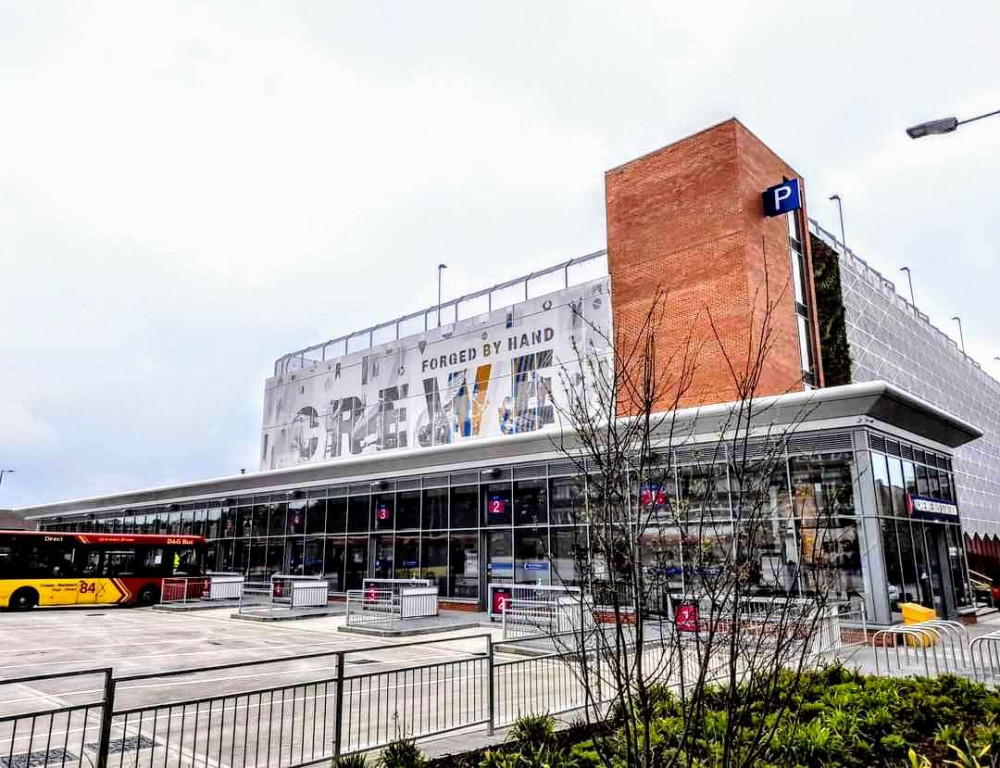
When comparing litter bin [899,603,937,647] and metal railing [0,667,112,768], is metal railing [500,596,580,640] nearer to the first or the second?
litter bin [899,603,937,647]

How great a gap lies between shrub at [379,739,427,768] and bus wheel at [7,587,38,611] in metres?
26.6

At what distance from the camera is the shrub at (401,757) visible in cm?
630

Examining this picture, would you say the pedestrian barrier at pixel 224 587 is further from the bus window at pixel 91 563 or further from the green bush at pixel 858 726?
the green bush at pixel 858 726

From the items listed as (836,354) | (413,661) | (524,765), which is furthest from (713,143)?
(524,765)

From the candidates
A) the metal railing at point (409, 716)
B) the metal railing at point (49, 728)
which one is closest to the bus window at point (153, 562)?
the metal railing at point (49, 728)

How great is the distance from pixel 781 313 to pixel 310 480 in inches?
880

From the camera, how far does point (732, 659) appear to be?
156 inches

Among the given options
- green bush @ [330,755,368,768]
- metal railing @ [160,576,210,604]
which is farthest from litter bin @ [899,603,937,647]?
metal railing @ [160,576,210,604]

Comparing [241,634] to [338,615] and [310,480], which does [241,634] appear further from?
[310,480]

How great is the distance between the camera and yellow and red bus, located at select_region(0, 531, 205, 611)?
26328mm

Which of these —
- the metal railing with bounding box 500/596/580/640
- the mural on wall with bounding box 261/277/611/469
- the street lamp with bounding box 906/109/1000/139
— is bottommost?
the metal railing with bounding box 500/596/580/640

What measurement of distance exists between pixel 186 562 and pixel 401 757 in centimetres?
2851

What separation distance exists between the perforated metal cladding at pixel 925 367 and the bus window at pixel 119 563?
31.1 metres

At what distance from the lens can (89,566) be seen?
28156 mm
